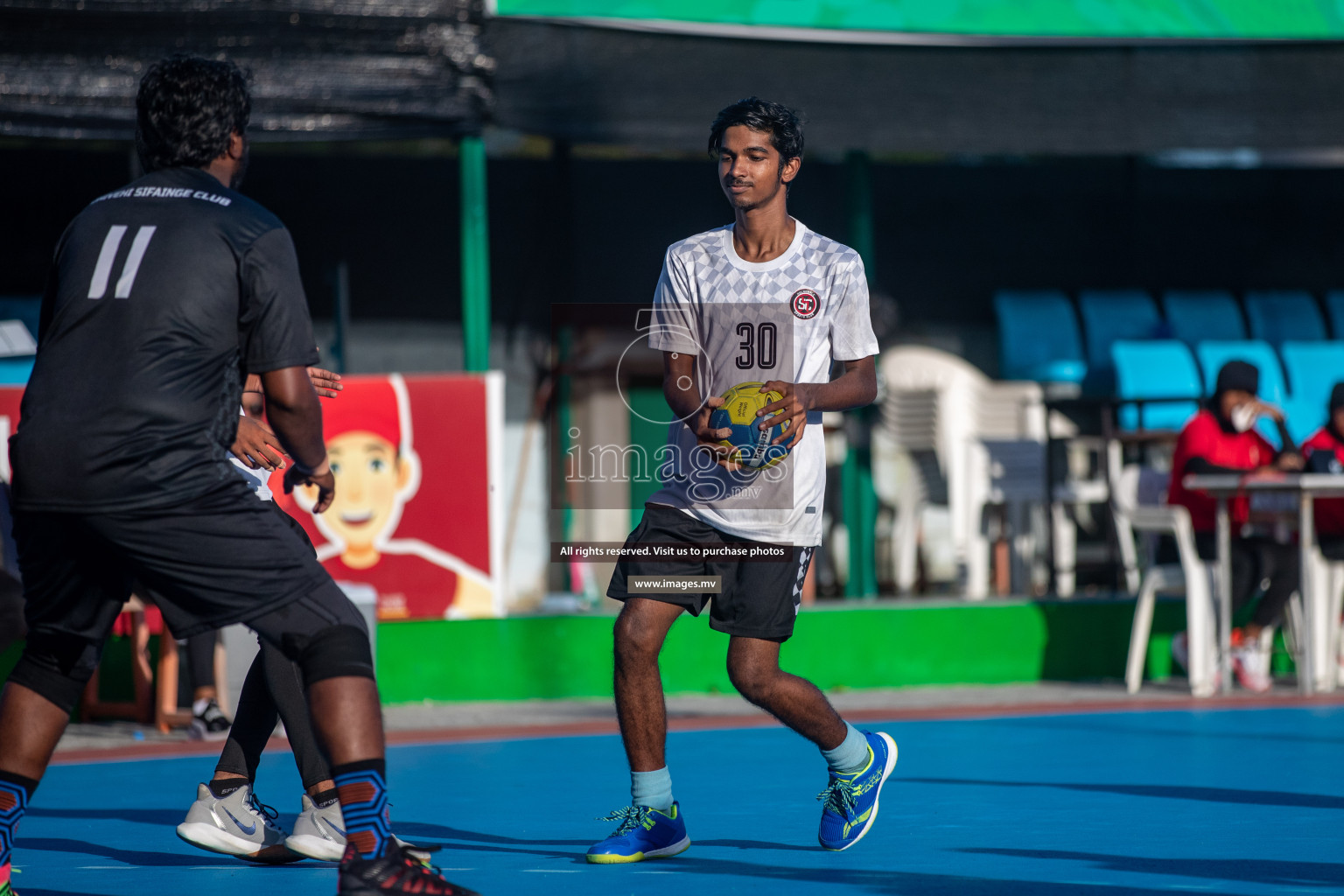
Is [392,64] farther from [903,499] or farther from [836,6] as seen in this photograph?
[903,499]

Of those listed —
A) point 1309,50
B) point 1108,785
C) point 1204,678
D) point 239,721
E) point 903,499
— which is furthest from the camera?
point 903,499

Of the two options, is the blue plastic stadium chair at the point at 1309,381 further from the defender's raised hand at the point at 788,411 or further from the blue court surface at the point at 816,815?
the defender's raised hand at the point at 788,411

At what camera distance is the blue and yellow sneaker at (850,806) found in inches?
183

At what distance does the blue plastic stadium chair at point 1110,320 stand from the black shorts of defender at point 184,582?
10187 mm

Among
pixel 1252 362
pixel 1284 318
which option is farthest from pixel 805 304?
pixel 1284 318

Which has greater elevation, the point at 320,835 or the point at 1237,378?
the point at 1237,378

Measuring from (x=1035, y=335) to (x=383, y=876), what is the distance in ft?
35.5

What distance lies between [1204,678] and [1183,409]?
3.53 meters

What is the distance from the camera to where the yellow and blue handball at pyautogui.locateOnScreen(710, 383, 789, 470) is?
4480 millimetres

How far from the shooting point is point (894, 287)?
14.1 m

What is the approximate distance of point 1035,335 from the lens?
13.5 m

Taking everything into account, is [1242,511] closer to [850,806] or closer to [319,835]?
[850,806]

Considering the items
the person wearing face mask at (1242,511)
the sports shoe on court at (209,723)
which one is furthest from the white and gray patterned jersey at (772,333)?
the person wearing face mask at (1242,511)

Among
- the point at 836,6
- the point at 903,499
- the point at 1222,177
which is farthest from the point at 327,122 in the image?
the point at 1222,177
